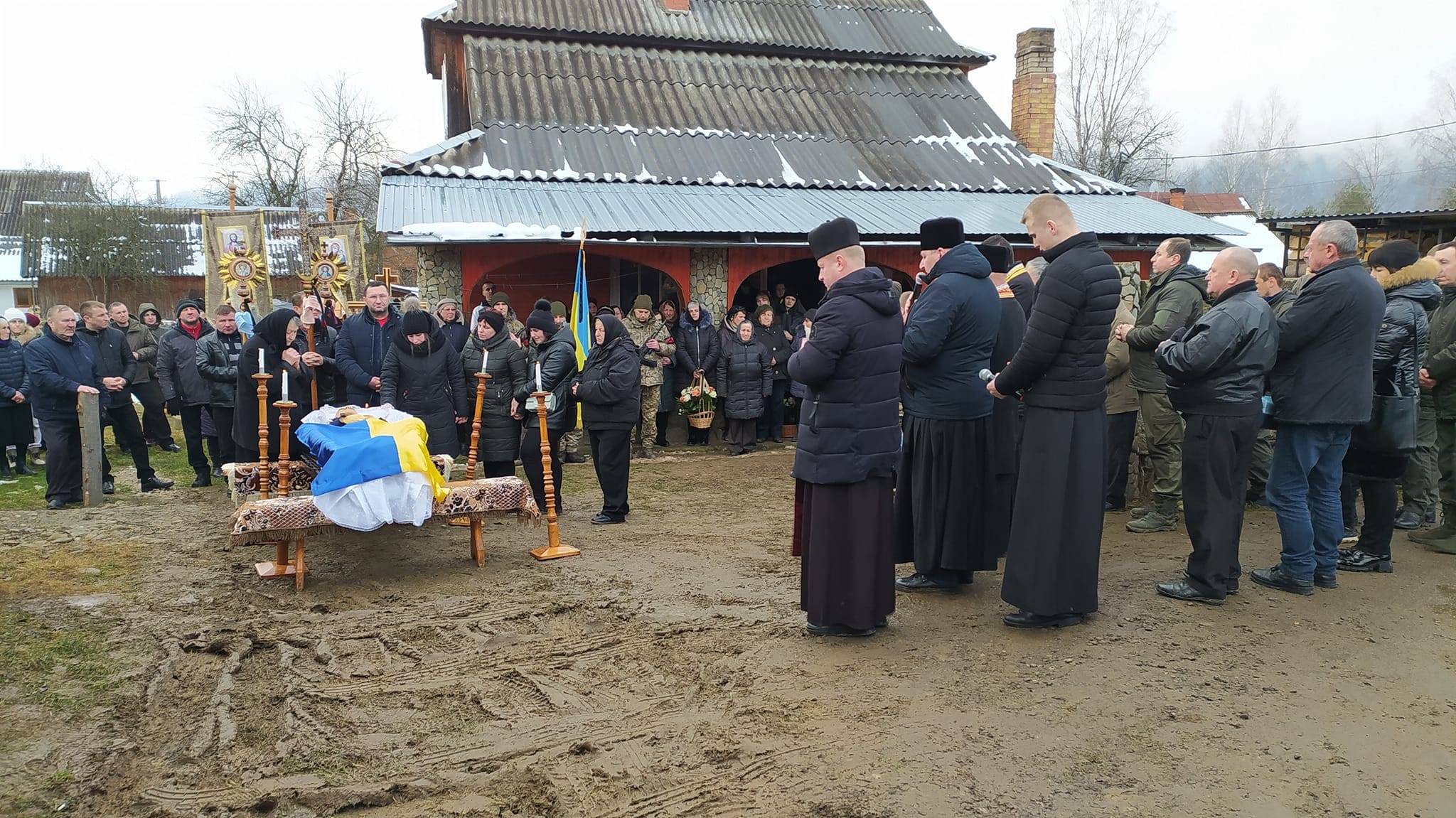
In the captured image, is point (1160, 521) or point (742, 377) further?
point (742, 377)

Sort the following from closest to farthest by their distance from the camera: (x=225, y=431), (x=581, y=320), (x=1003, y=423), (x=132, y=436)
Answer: (x=1003, y=423) → (x=225, y=431) → (x=132, y=436) → (x=581, y=320)

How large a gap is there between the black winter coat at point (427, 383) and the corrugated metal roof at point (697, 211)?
2.96 meters

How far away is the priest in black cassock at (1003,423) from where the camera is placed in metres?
5.29

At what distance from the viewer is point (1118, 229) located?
12188 mm

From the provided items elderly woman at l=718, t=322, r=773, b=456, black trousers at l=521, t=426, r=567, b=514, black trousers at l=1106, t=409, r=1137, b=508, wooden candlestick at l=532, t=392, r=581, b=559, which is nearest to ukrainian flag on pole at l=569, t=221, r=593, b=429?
elderly woman at l=718, t=322, r=773, b=456

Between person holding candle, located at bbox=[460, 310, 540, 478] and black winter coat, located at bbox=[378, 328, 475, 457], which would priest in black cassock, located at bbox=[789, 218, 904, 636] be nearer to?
person holding candle, located at bbox=[460, 310, 540, 478]

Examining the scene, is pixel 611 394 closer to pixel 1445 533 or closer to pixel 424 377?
pixel 424 377

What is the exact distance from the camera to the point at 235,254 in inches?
364

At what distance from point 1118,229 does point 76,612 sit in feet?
38.2

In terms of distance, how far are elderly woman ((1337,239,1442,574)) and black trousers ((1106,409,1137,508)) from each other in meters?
1.52

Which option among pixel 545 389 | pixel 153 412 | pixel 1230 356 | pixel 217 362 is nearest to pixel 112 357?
pixel 217 362

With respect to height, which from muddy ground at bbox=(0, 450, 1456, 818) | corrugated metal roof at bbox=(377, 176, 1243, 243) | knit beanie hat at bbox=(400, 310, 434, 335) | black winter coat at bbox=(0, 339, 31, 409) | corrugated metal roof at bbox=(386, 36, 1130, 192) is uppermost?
corrugated metal roof at bbox=(386, 36, 1130, 192)

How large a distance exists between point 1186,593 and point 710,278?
302 inches

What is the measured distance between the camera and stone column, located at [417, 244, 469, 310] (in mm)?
10703
